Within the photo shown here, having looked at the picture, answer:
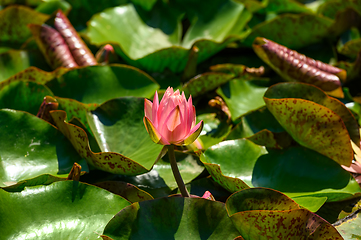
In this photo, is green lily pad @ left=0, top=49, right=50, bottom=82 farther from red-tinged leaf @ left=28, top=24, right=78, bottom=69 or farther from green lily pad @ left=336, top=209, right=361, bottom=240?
green lily pad @ left=336, top=209, right=361, bottom=240

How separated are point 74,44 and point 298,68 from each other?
3.11ft

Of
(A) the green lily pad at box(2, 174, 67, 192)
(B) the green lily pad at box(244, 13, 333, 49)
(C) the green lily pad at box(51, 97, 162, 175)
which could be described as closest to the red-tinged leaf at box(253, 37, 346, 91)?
(B) the green lily pad at box(244, 13, 333, 49)

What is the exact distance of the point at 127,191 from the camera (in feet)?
2.75

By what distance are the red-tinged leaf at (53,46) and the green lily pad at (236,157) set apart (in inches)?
29.4

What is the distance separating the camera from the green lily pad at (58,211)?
0.71 metres

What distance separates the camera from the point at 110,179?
3.07 ft

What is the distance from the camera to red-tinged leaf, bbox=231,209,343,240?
2.22 feet

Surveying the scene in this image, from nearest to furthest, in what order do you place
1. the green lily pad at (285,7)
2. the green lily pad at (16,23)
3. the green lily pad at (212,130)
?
1. the green lily pad at (212,130)
2. the green lily pad at (16,23)
3. the green lily pad at (285,7)

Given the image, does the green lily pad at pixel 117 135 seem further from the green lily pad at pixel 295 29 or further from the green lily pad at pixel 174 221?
the green lily pad at pixel 295 29

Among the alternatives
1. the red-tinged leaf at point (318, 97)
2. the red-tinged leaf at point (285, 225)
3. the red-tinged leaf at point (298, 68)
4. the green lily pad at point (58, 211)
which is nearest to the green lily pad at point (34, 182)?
the green lily pad at point (58, 211)

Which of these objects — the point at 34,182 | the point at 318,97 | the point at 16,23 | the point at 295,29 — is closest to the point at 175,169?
the point at 34,182

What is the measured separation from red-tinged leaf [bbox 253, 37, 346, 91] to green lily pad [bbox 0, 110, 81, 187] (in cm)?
83

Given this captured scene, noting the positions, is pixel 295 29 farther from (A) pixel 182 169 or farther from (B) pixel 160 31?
(A) pixel 182 169

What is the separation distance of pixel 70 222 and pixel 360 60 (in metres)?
1.28
